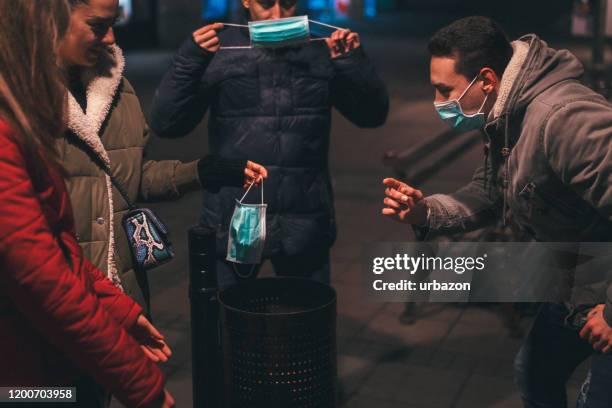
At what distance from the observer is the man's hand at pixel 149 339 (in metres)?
2.71

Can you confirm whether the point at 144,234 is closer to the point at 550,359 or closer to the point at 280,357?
the point at 280,357

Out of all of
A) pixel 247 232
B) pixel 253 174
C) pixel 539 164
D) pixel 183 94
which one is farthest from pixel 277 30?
pixel 539 164

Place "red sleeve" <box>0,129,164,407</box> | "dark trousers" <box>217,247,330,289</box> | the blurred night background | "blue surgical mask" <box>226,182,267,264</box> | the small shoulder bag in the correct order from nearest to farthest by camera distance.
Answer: "red sleeve" <box>0,129,164,407</box> → the small shoulder bag → "blue surgical mask" <box>226,182,267,264</box> → "dark trousers" <box>217,247,330,289</box> → the blurred night background

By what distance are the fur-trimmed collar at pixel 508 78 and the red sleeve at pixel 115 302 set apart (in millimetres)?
1418

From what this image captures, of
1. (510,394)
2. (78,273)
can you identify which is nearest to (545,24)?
(510,394)

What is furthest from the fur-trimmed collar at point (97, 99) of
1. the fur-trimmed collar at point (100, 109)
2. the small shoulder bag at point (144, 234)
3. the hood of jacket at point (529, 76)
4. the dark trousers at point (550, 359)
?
the dark trousers at point (550, 359)

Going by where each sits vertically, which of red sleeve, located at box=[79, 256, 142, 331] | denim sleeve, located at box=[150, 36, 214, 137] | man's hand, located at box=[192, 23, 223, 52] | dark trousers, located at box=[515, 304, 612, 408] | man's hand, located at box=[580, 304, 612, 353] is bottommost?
dark trousers, located at box=[515, 304, 612, 408]

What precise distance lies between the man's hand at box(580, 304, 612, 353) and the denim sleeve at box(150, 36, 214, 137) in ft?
6.60

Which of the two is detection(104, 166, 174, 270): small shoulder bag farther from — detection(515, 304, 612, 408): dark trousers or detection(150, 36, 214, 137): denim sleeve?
detection(515, 304, 612, 408): dark trousers

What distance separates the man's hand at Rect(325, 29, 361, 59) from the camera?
13.7 ft

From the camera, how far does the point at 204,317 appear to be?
3.73 metres

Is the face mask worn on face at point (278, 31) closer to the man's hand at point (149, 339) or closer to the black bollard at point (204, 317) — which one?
the black bollard at point (204, 317)

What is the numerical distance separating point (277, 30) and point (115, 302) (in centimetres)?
181

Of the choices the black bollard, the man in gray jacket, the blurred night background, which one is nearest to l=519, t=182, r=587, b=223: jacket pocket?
the man in gray jacket
